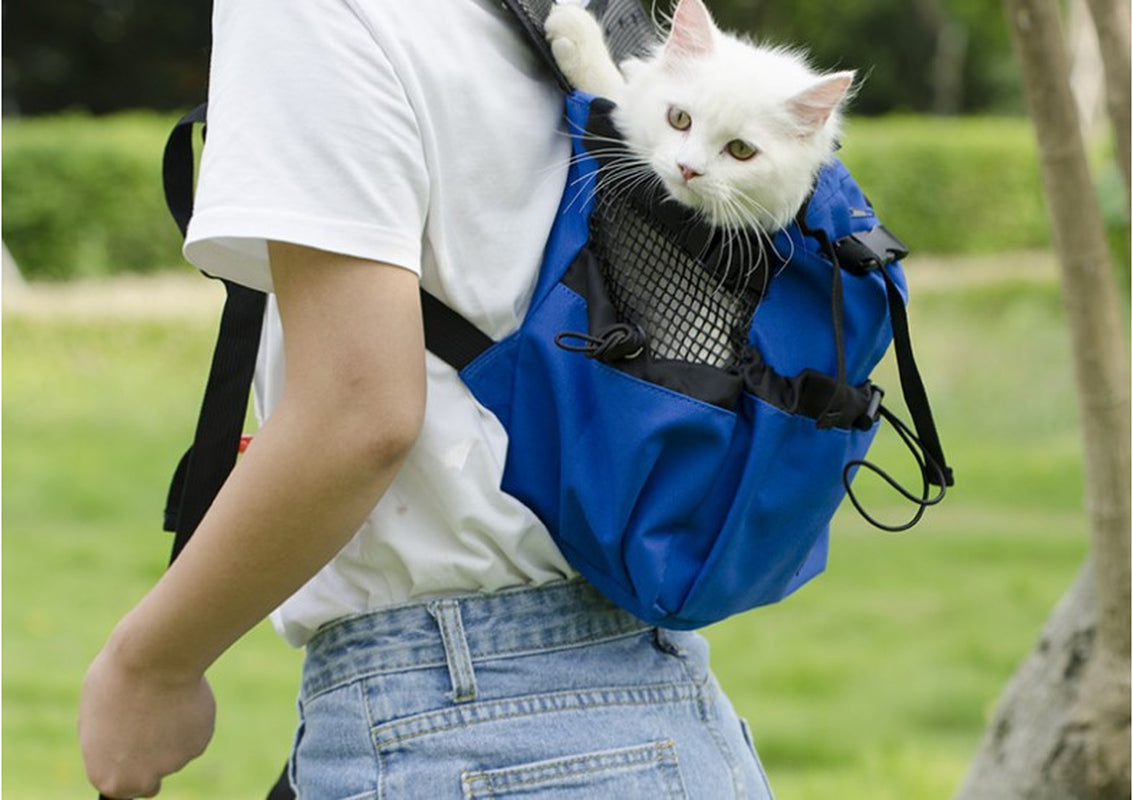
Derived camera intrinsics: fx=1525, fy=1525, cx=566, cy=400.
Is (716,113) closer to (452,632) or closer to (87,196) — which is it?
(452,632)

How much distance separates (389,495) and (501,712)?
21 cm

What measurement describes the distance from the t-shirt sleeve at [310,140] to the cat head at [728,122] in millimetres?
337

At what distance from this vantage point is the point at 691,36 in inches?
62.0

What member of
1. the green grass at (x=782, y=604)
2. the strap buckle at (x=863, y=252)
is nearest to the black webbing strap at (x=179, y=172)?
the strap buckle at (x=863, y=252)

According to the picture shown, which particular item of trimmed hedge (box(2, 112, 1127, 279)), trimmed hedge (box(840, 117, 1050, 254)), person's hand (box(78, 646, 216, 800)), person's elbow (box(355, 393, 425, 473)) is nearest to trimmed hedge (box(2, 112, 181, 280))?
trimmed hedge (box(2, 112, 1127, 279))

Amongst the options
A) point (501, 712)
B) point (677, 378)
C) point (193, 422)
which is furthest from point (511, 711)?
point (193, 422)

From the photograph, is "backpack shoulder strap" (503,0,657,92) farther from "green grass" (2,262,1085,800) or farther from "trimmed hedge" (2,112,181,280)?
"trimmed hedge" (2,112,181,280)

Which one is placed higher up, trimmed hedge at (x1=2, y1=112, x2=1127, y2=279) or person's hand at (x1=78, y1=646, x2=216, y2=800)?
person's hand at (x1=78, y1=646, x2=216, y2=800)

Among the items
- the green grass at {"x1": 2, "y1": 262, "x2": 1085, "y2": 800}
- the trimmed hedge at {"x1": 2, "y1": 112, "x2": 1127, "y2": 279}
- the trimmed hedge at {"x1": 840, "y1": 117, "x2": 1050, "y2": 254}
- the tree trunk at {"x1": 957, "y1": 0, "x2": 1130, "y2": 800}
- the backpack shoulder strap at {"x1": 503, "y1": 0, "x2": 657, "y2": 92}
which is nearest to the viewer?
the backpack shoulder strap at {"x1": 503, "y1": 0, "x2": 657, "y2": 92}

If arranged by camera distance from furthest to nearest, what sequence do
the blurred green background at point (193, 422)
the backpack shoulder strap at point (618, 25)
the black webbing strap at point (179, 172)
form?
the blurred green background at point (193, 422) < the black webbing strap at point (179, 172) < the backpack shoulder strap at point (618, 25)

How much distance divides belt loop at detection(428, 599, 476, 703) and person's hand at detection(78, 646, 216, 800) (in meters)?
0.22

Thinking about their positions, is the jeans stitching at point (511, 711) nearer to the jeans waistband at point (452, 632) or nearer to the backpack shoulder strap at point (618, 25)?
the jeans waistband at point (452, 632)

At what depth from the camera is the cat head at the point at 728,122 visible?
57.7 inches

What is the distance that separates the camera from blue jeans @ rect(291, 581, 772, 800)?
1.29 m
